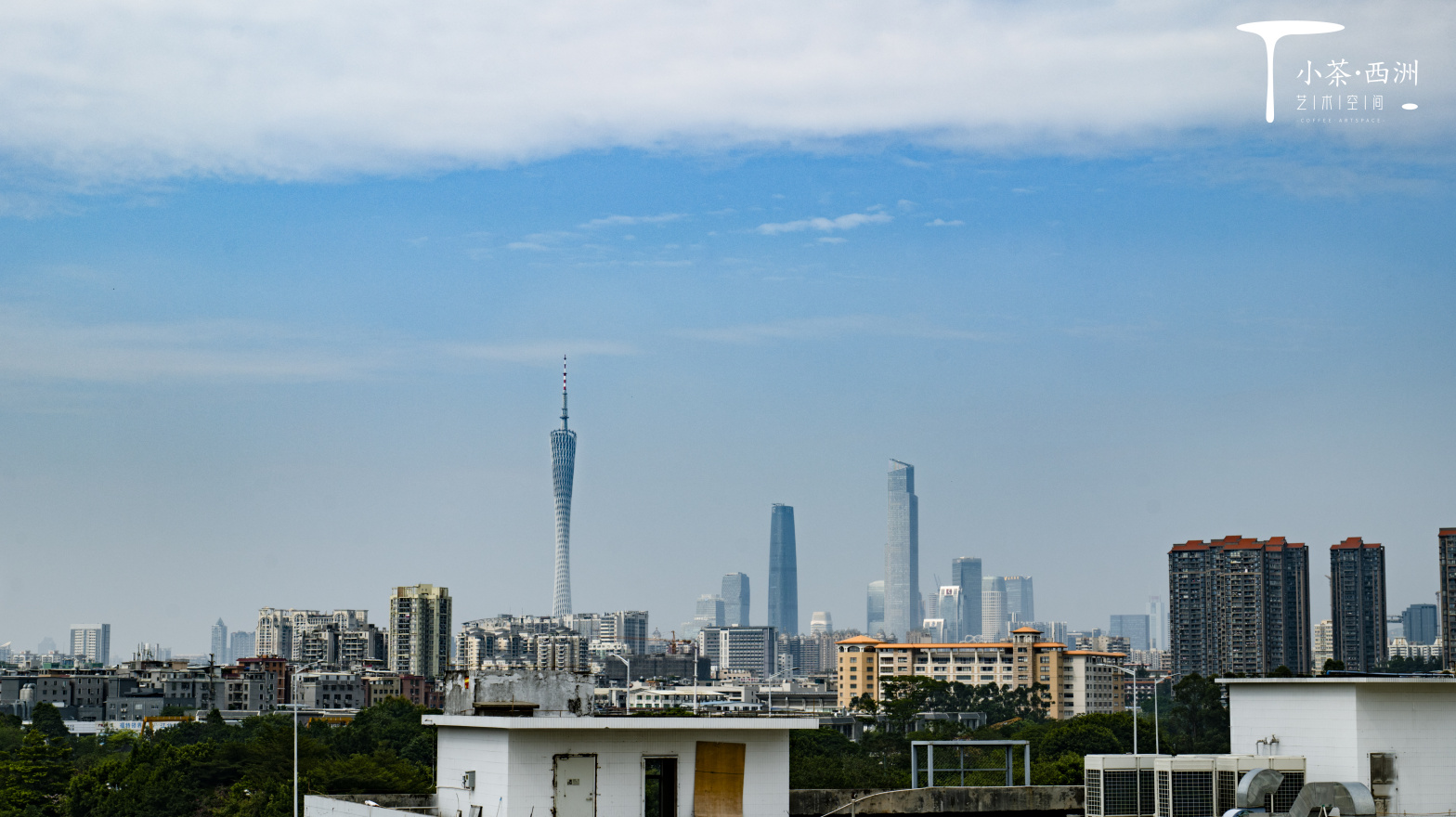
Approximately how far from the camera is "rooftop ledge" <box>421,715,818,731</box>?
82.3 ft

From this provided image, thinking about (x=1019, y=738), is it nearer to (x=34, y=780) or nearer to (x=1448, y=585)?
(x=34, y=780)

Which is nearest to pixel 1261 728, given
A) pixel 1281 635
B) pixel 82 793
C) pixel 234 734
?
pixel 82 793

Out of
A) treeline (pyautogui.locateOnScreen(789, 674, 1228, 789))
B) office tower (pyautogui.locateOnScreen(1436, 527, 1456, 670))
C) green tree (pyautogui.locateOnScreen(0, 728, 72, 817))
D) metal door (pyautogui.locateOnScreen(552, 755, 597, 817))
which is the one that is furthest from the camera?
office tower (pyautogui.locateOnScreen(1436, 527, 1456, 670))

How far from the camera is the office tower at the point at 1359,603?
632ft

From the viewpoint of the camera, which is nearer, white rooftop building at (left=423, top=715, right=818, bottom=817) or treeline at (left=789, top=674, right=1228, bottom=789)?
white rooftop building at (left=423, top=715, right=818, bottom=817)

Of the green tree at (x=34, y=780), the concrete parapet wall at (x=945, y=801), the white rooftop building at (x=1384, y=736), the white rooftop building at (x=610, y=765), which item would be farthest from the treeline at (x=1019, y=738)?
the white rooftop building at (x=610, y=765)

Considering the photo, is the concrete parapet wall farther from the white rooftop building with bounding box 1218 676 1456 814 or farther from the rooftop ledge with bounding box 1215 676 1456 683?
the white rooftop building with bounding box 1218 676 1456 814

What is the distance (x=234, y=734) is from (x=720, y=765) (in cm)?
9995

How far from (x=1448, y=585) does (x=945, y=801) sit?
138 metres

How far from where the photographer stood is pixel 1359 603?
7633 inches

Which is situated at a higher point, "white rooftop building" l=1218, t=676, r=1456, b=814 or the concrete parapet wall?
"white rooftop building" l=1218, t=676, r=1456, b=814

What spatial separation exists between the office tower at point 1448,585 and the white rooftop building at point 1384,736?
13451cm

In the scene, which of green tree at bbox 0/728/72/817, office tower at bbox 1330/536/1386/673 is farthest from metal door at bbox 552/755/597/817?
office tower at bbox 1330/536/1386/673

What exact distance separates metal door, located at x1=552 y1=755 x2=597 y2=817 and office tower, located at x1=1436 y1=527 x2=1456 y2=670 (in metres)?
142
